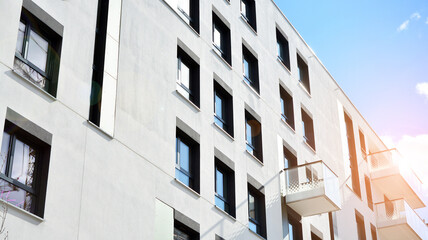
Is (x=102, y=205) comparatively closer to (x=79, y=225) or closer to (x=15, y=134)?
(x=79, y=225)

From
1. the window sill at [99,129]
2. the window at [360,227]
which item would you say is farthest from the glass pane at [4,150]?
the window at [360,227]

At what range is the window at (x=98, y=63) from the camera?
1952cm

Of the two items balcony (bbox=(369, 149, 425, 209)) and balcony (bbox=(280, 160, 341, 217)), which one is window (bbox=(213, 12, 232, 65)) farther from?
balcony (bbox=(369, 149, 425, 209))

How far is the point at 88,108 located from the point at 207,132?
6.90 metres

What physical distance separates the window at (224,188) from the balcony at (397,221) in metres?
17.7

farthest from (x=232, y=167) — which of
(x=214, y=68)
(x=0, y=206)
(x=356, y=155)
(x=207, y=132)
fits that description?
(x=356, y=155)

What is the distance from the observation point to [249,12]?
3281 cm

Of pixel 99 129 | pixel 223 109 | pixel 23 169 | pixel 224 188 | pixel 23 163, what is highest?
pixel 223 109

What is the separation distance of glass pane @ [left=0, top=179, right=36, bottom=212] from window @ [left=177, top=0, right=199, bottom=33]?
11896mm

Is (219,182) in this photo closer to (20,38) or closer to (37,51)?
(37,51)

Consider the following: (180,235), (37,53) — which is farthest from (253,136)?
(37,53)

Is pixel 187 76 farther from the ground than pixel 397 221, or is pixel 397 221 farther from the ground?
pixel 397 221

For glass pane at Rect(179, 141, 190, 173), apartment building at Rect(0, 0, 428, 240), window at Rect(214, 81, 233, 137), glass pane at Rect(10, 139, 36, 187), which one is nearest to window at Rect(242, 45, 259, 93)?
apartment building at Rect(0, 0, 428, 240)

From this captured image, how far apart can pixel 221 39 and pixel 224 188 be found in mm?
7050
